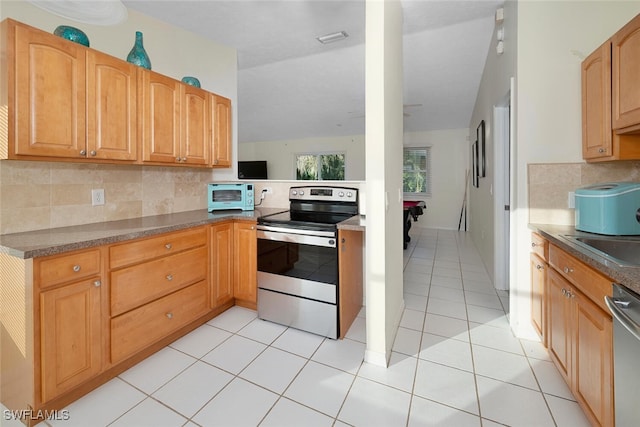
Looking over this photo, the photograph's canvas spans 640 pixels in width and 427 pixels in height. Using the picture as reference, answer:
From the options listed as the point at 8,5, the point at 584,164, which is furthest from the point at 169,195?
the point at 584,164

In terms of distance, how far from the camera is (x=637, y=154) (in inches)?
65.2

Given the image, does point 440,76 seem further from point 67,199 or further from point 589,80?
point 67,199

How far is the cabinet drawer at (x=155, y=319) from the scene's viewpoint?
1.74 meters

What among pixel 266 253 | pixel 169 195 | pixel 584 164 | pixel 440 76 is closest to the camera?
pixel 584 164

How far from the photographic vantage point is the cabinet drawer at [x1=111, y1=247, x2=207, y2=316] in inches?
68.0

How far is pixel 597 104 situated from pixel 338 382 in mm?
2324

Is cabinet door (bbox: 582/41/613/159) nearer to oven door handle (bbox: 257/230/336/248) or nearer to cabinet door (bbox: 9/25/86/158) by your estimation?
oven door handle (bbox: 257/230/336/248)

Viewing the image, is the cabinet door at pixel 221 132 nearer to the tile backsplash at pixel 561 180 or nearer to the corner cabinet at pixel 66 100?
the corner cabinet at pixel 66 100

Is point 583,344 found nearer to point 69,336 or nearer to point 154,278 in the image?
point 154,278

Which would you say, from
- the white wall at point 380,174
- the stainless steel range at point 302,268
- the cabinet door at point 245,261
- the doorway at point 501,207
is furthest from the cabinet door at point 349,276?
the doorway at point 501,207

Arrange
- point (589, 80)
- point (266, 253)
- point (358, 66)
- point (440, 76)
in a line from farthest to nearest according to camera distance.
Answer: point (440, 76), point (358, 66), point (266, 253), point (589, 80)

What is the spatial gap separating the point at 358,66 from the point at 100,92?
2.99 metres

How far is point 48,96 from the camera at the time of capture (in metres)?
1.63

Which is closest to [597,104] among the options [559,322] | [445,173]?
[559,322]
